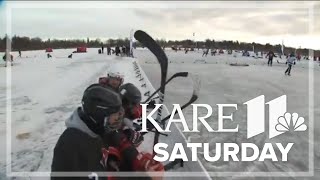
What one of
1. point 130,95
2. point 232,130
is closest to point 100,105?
point 130,95

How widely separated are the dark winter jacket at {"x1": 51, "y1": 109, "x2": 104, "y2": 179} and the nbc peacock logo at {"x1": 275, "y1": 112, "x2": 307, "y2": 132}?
6708 mm

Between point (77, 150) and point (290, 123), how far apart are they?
25.6 feet

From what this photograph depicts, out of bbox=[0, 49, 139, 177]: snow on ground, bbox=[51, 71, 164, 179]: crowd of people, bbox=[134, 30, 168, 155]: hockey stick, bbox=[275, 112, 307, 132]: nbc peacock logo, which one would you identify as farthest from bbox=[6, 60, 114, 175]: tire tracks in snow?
bbox=[275, 112, 307, 132]: nbc peacock logo

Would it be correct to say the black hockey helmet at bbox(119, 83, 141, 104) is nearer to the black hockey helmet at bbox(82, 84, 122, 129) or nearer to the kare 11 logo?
the kare 11 logo

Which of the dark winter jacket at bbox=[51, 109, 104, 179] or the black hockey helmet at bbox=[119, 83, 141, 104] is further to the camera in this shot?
the black hockey helmet at bbox=[119, 83, 141, 104]

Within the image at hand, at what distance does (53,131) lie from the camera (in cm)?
739

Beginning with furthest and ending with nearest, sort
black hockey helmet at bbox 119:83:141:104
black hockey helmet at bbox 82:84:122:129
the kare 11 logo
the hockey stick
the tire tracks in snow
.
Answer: the kare 11 logo → the tire tracks in snow → the hockey stick → black hockey helmet at bbox 119:83:141:104 → black hockey helmet at bbox 82:84:122:129

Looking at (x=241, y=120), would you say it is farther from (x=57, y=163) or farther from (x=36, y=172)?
(x=57, y=163)

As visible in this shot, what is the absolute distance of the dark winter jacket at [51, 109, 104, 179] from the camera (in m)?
2.27

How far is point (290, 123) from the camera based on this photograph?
9391mm

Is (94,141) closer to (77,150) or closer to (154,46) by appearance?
(77,150)

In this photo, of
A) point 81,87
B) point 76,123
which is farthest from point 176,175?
point 81,87

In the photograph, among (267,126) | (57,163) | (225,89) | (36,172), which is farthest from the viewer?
(225,89)

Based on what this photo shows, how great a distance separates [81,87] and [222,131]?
6955mm
